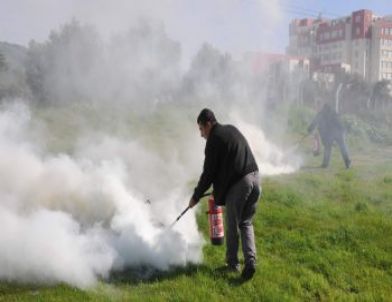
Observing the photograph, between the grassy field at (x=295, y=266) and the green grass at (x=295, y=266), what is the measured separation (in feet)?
0.03

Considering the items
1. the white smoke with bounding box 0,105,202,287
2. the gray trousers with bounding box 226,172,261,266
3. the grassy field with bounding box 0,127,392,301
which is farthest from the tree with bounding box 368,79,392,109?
the gray trousers with bounding box 226,172,261,266

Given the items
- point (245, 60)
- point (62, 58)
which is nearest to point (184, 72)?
point (245, 60)

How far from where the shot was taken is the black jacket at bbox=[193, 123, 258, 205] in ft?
16.8

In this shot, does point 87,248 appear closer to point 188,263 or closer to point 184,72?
point 188,263

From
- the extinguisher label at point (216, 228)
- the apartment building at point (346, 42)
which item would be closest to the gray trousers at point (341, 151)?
the apartment building at point (346, 42)

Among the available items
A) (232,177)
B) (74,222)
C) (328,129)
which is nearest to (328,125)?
(328,129)

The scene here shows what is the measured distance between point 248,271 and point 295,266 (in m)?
0.96

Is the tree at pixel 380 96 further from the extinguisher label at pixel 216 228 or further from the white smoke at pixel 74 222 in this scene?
the extinguisher label at pixel 216 228

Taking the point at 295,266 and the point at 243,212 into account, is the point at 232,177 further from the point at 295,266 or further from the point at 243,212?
the point at 295,266

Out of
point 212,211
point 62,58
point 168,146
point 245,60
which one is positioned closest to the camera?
point 212,211

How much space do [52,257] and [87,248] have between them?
0.44 meters

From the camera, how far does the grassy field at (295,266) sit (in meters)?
4.98

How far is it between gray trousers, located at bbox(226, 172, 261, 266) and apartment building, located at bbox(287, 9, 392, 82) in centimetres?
1770

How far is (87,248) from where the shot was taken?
568 centimetres
